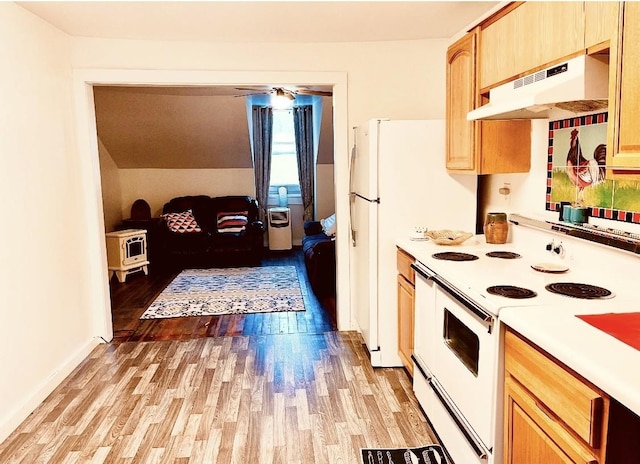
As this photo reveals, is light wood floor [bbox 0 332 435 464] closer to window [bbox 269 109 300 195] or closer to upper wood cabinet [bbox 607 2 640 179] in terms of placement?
upper wood cabinet [bbox 607 2 640 179]

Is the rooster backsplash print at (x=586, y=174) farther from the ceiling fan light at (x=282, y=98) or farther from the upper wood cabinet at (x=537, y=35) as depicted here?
the ceiling fan light at (x=282, y=98)

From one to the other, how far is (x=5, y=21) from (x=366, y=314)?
279 cm

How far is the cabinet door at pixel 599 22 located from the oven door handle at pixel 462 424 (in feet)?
4.89

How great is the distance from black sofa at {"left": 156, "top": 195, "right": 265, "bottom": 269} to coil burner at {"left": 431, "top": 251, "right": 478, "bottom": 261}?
15.0 feet

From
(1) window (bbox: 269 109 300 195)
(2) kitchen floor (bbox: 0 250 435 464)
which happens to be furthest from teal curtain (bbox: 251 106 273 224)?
(2) kitchen floor (bbox: 0 250 435 464)

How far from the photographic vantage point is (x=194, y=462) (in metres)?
2.30

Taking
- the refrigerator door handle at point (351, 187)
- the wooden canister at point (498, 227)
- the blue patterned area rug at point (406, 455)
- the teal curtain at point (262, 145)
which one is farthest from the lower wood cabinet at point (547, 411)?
the teal curtain at point (262, 145)

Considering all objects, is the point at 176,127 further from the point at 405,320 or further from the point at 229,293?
the point at 405,320

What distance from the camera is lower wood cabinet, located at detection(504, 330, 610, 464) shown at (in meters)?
1.25

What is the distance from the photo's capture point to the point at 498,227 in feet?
9.63

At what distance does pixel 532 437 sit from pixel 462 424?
0.52 m

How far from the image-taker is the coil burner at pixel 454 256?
253 cm

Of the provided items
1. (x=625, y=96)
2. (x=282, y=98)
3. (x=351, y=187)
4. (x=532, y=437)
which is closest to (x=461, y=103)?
(x=351, y=187)

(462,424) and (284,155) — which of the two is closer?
(462,424)
